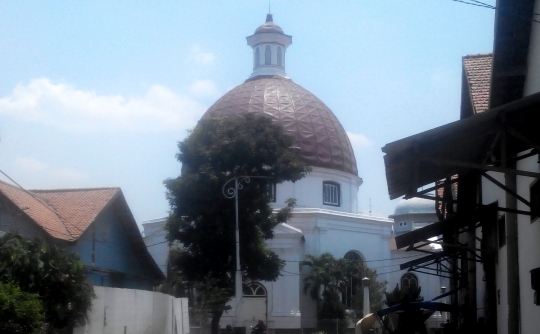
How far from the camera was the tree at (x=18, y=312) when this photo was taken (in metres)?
10.7

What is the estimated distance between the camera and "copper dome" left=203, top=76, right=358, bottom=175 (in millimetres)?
49531

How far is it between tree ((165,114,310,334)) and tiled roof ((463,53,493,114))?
45.7 feet

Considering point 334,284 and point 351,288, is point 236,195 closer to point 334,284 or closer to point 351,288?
point 334,284

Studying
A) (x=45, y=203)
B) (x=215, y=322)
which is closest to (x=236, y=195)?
(x=215, y=322)

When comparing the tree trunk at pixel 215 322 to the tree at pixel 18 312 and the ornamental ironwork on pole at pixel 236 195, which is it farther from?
the tree at pixel 18 312

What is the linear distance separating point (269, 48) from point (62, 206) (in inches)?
1404

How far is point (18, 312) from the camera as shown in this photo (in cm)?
1082

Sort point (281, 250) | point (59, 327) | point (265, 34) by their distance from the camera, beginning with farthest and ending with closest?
point (265, 34) < point (281, 250) < point (59, 327)

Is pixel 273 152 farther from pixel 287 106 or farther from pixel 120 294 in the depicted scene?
pixel 287 106

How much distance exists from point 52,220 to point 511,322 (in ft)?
46.8

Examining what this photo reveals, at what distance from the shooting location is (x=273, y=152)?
95.6 feet

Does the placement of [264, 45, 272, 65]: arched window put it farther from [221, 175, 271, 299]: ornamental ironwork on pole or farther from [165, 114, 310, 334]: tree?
[221, 175, 271, 299]: ornamental ironwork on pole

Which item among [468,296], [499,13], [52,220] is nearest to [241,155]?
[52,220]

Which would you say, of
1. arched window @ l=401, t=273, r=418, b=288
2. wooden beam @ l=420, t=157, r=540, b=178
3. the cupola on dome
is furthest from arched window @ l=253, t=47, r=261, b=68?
wooden beam @ l=420, t=157, r=540, b=178
